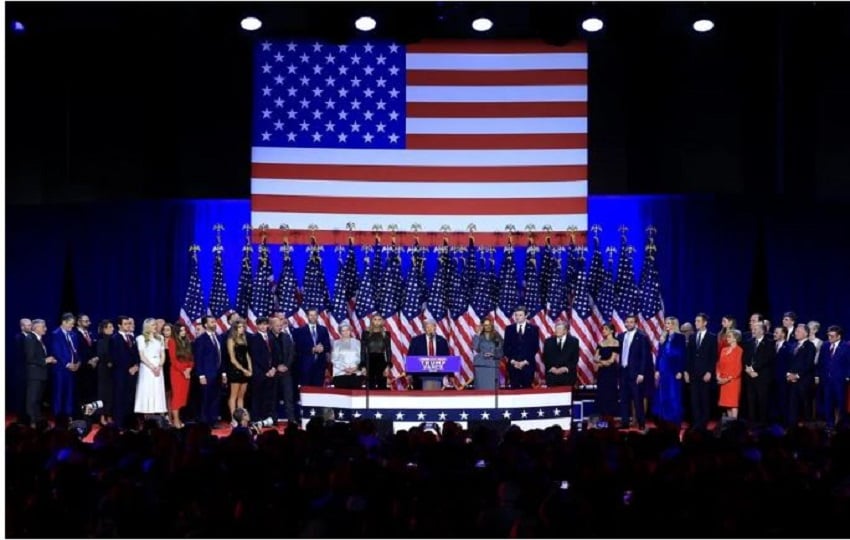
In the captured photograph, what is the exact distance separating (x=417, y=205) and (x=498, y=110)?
77.7 inches

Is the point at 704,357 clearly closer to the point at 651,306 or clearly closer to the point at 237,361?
the point at 651,306

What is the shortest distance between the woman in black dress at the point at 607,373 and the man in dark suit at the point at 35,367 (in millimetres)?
7677

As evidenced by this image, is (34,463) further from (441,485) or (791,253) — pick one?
(791,253)

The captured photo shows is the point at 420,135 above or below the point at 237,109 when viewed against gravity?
below

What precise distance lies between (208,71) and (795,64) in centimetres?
926

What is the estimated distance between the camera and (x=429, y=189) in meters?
21.3

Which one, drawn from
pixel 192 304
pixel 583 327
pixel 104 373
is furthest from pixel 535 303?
pixel 104 373

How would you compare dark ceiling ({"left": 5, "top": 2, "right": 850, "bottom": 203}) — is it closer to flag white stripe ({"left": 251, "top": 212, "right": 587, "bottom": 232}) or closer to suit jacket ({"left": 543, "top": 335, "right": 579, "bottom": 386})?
flag white stripe ({"left": 251, "top": 212, "right": 587, "bottom": 232})

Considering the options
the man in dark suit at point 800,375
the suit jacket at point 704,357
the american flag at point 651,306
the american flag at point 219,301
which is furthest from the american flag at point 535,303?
the american flag at point 219,301

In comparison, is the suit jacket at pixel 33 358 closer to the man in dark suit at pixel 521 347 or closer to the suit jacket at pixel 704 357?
the man in dark suit at pixel 521 347

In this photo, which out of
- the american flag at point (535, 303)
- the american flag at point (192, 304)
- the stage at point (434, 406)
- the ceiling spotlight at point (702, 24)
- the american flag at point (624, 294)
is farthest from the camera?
the american flag at point (535, 303)

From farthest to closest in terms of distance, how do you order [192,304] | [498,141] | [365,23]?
[498,141]
[192,304]
[365,23]

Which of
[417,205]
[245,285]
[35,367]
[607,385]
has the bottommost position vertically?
[607,385]

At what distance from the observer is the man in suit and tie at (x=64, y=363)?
1884cm
